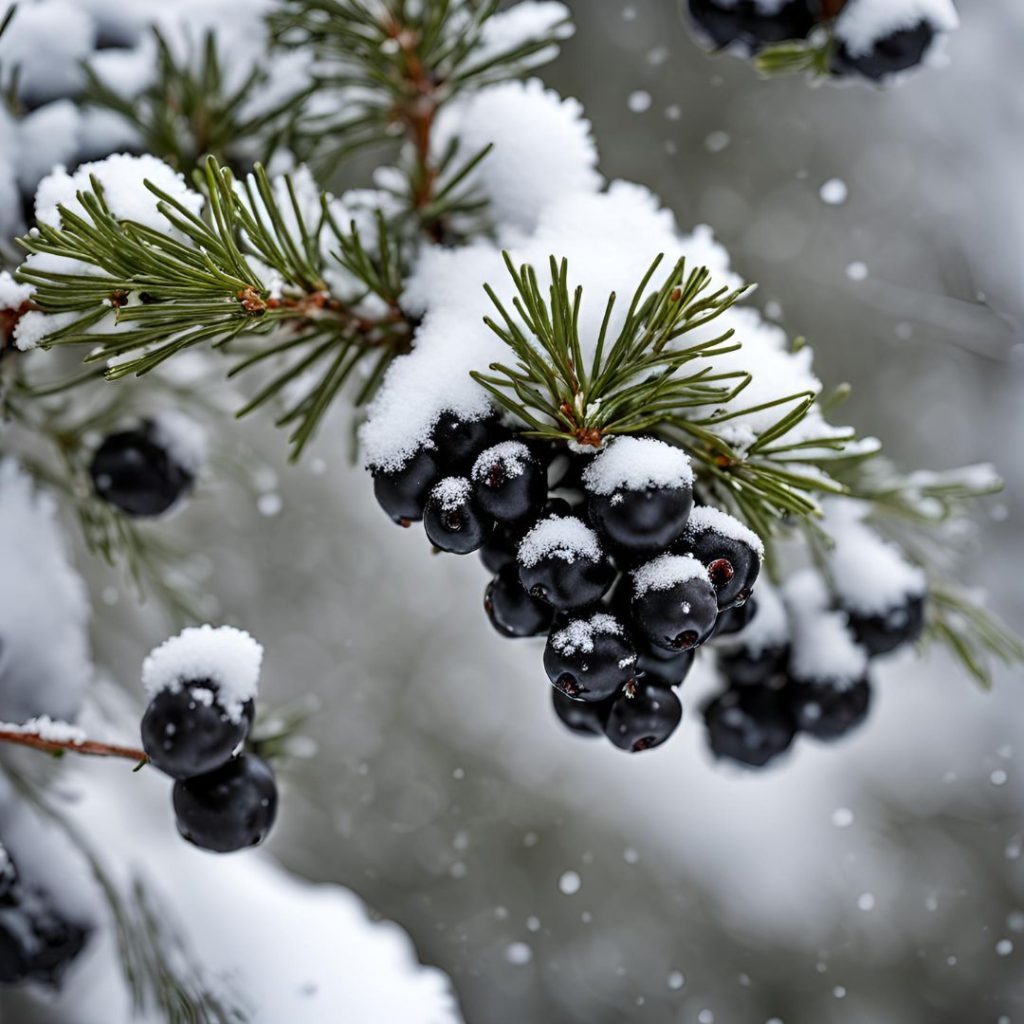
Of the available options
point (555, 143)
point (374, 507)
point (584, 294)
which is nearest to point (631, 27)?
point (374, 507)

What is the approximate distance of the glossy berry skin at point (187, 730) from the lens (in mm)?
394

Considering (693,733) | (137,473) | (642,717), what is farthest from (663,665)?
(693,733)

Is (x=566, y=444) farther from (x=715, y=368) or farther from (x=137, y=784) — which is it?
(x=137, y=784)

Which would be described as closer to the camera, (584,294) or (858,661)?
(584,294)

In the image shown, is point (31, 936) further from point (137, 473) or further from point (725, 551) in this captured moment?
point (725, 551)

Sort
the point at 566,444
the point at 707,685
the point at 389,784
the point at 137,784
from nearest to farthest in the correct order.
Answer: the point at 566,444 → the point at 707,685 → the point at 137,784 → the point at 389,784

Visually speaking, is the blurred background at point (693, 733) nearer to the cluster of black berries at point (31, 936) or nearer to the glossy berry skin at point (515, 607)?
the cluster of black berries at point (31, 936)

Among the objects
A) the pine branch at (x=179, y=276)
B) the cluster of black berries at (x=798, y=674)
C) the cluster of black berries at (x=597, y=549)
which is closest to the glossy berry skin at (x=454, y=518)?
the cluster of black berries at (x=597, y=549)

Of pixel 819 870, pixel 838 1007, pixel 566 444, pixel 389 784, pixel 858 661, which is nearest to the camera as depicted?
pixel 566 444

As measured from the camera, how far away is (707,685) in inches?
25.5

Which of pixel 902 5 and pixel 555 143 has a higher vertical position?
pixel 902 5

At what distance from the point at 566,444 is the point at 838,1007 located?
1.34m

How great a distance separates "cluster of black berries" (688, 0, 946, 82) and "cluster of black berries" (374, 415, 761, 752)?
0.26 meters

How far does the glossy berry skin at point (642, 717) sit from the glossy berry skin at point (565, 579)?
0.17ft
